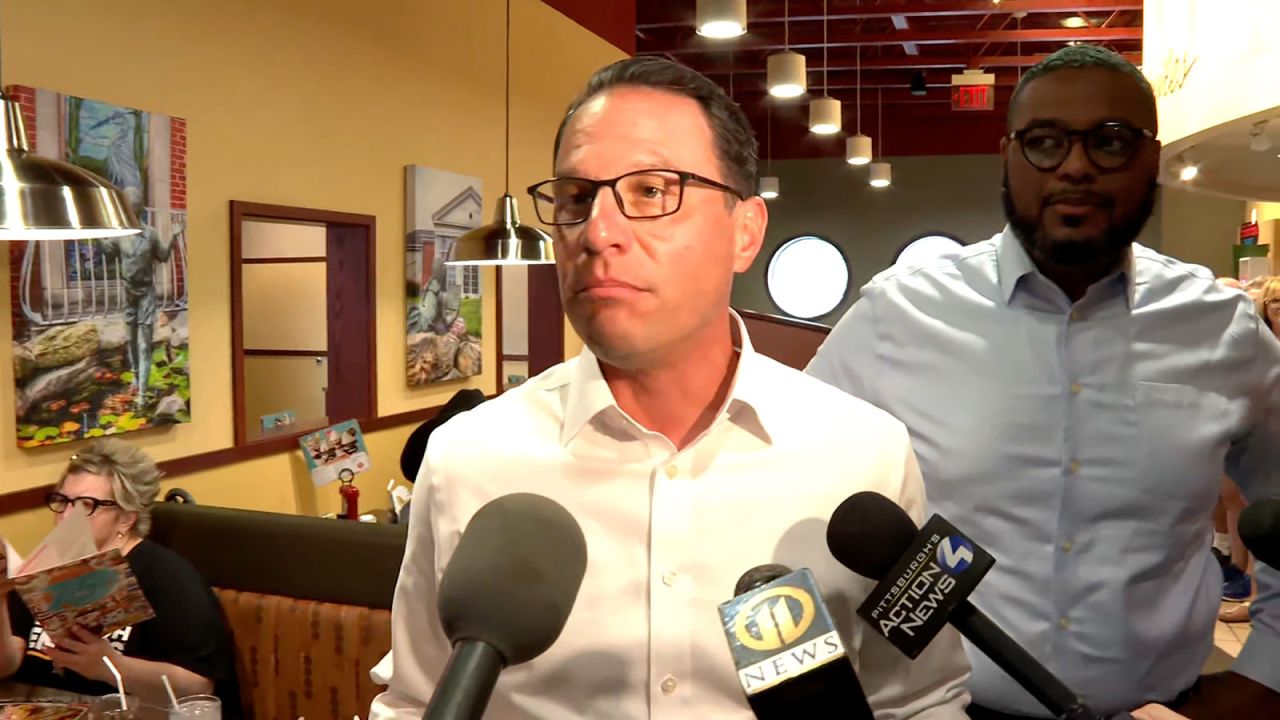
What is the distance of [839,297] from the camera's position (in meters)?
15.0

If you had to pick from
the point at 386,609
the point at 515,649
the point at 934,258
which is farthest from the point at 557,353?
the point at 515,649

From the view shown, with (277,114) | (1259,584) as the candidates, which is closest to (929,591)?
(1259,584)

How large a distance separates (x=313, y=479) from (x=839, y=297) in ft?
37.8

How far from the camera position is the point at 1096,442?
1.56 m

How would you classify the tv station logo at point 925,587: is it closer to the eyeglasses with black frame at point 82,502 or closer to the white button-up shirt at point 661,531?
the white button-up shirt at point 661,531

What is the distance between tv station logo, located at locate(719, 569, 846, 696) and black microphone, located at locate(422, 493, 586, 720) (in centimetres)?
13

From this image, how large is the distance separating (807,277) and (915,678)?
14.5 m

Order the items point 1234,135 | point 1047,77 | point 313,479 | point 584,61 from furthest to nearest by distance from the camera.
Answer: point 584,61 < point 313,479 < point 1234,135 < point 1047,77

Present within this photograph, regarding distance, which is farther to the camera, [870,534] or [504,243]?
[504,243]

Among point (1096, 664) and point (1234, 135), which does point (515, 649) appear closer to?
point (1096, 664)

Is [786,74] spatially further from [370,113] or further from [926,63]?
[926,63]

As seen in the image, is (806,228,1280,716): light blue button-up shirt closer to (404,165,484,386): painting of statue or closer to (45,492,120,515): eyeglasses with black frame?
(45,492,120,515): eyeglasses with black frame

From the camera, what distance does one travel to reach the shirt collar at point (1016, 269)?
62.0 inches

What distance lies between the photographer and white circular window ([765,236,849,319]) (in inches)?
587
